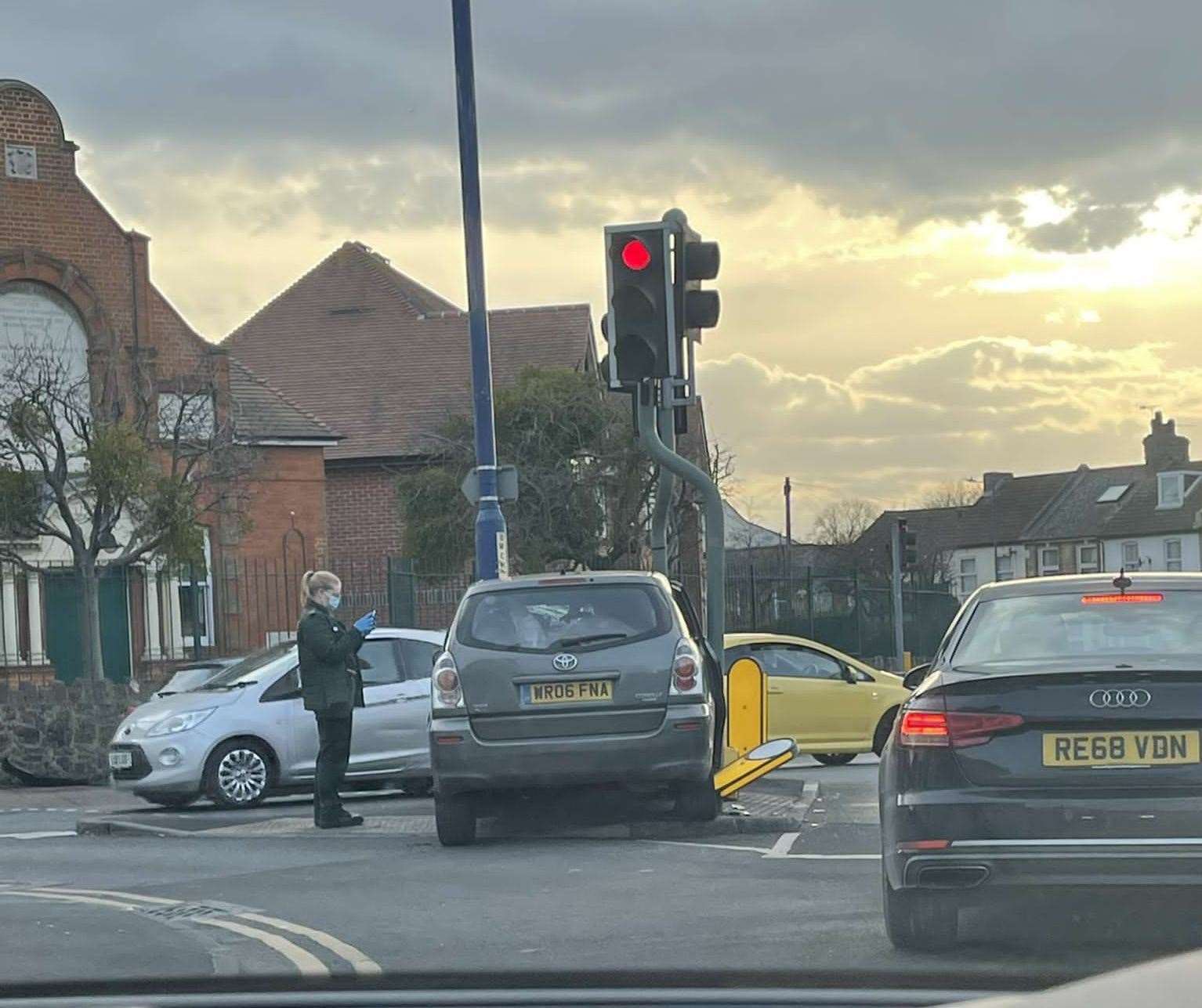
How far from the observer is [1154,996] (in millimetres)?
1605

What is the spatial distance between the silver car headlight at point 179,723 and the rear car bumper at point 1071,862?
10366 millimetres

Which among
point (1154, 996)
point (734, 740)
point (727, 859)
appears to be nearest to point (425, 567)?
point (734, 740)

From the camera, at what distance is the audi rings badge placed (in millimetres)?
7062

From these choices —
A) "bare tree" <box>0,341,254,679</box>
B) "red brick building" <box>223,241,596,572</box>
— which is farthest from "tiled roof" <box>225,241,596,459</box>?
"bare tree" <box>0,341,254,679</box>

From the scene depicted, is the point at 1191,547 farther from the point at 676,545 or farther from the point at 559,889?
the point at 559,889

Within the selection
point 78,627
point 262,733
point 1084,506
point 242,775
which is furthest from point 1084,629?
point 1084,506

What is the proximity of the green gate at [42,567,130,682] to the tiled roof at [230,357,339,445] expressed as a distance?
4.28 meters

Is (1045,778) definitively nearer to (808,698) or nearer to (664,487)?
(664,487)

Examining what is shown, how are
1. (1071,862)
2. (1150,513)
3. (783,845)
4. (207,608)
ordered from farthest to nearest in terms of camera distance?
(1150,513)
(207,608)
(783,845)
(1071,862)

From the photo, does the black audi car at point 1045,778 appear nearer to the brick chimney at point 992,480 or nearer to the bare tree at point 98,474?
the bare tree at point 98,474

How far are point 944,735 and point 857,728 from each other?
1357 cm

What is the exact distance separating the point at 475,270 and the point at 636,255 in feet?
15.9

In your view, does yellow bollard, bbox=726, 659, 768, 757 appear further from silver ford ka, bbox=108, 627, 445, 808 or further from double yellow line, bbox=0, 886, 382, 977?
double yellow line, bbox=0, 886, 382, 977

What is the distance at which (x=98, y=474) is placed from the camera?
83.4 feet
